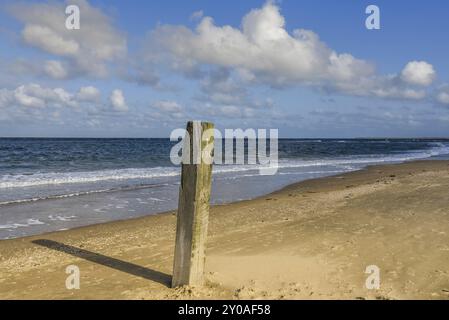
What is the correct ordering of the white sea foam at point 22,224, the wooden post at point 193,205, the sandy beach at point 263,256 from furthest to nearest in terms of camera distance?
the white sea foam at point 22,224
the sandy beach at point 263,256
the wooden post at point 193,205

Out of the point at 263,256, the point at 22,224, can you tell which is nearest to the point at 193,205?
the point at 263,256

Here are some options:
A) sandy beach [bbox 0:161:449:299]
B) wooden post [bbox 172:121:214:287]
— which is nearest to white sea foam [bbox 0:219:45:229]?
sandy beach [bbox 0:161:449:299]

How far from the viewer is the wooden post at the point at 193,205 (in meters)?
5.06

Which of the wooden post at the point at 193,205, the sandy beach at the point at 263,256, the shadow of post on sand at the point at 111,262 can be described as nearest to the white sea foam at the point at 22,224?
the sandy beach at the point at 263,256

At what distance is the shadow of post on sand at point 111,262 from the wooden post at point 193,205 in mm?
496

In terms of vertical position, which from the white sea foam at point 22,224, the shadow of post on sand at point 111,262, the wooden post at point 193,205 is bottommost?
the white sea foam at point 22,224

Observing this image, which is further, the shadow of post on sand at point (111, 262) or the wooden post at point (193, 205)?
the shadow of post on sand at point (111, 262)

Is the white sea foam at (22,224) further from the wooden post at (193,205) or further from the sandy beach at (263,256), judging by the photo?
the wooden post at (193,205)

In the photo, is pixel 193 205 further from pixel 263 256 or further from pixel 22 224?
pixel 22 224

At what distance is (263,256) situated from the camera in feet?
21.7

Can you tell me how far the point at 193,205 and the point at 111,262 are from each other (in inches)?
99.7
